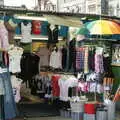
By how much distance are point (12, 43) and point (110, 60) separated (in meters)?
3.09

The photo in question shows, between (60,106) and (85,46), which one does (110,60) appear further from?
(60,106)

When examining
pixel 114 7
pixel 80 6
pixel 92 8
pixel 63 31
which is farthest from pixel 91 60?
pixel 80 6

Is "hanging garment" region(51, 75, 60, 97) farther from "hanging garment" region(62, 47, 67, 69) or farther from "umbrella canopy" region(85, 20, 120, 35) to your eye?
"umbrella canopy" region(85, 20, 120, 35)

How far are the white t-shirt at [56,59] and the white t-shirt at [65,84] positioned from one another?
112 cm

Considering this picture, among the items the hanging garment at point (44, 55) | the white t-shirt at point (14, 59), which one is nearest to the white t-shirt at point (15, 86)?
the white t-shirt at point (14, 59)

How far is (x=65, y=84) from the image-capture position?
11398 mm

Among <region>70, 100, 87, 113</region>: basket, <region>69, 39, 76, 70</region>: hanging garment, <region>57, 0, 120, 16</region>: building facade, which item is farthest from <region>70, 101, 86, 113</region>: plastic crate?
<region>57, 0, 120, 16</region>: building facade

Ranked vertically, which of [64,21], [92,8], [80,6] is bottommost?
[64,21]

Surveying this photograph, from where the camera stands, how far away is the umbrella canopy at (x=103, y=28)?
1027cm

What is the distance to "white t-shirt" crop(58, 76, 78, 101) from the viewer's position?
11359 millimetres

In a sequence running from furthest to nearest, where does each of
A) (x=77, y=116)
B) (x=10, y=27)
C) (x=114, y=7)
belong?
(x=114, y=7)
(x=77, y=116)
(x=10, y=27)

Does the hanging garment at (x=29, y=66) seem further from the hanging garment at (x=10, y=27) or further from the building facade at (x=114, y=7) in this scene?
the building facade at (x=114, y=7)

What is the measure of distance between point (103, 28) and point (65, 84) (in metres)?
2.16

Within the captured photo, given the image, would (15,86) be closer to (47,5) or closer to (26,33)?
(26,33)
